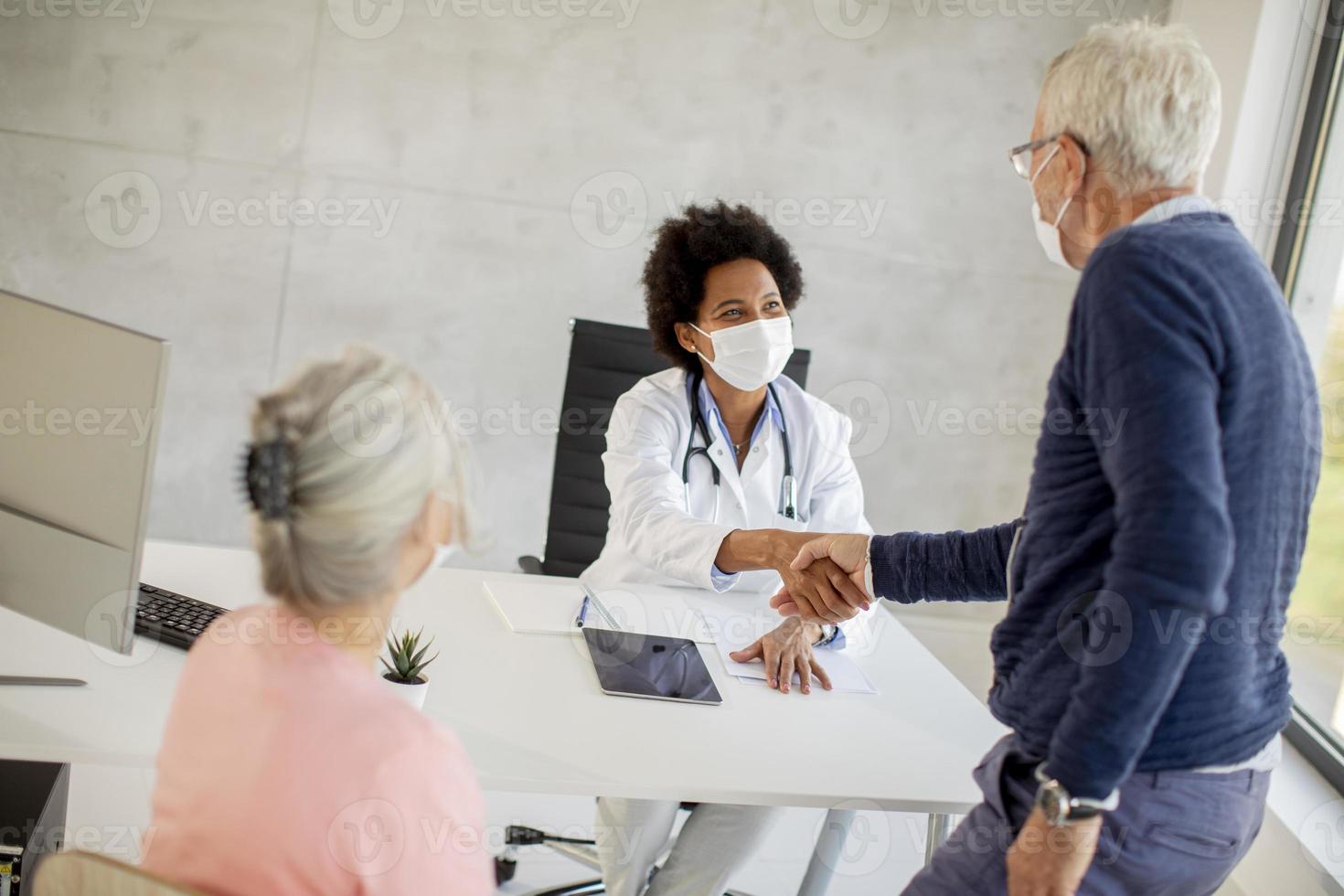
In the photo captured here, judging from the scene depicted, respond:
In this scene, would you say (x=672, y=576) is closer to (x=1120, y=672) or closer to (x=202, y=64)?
(x=1120, y=672)

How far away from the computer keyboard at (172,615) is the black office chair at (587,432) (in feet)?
3.27

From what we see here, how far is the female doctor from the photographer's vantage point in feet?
6.85

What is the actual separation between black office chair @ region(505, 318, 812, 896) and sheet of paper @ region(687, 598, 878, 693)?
55 centimetres

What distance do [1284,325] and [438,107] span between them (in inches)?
114

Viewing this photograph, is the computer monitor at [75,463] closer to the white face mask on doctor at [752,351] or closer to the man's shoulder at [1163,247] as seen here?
the man's shoulder at [1163,247]

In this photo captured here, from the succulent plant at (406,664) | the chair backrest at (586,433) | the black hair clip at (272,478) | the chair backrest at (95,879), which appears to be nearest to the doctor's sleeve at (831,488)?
the chair backrest at (586,433)

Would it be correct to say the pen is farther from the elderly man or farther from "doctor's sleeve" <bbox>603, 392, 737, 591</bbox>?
the elderly man

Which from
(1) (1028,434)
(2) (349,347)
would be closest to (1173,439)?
(2) (349,347)

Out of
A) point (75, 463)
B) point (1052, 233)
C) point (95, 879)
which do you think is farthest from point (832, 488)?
point (95, 879)

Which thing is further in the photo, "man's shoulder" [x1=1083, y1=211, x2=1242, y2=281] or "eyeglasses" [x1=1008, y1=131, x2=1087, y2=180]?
"eyeglasses" [x1=1008, y1=131, x2=1087, y2=180]

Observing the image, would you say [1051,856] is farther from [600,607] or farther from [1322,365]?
[1322,365]

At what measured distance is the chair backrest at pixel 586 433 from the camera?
2719 mm

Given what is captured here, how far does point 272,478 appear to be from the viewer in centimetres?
98

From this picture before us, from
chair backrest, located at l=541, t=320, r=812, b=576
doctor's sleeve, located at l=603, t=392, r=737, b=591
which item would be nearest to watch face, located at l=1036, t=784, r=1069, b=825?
doctor's sleeve, located at l=603, t=392, r=737, b=591
